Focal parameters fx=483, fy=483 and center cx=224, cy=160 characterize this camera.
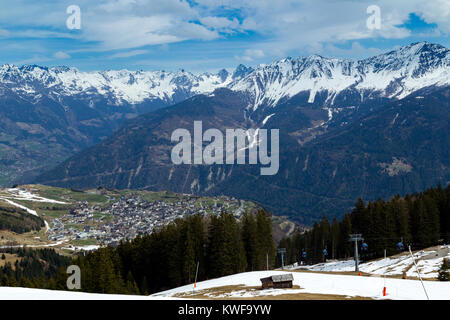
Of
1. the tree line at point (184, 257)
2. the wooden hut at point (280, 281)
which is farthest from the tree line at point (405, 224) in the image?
the wooden hut at point (280, 281)

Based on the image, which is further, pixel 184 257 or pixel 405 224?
pixel 405 224

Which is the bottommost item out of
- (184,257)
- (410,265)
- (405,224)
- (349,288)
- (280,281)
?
(410,265)

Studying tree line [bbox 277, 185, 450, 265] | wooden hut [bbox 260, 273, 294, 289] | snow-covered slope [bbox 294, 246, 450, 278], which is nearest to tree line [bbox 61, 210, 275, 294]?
snow-covered slope [bbox 294, 246, 450, 278]

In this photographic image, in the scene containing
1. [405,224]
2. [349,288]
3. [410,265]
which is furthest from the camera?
[405,224]

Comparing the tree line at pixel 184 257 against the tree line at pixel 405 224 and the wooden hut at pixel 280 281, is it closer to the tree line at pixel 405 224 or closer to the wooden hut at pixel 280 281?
the tree line at pixel 405 224

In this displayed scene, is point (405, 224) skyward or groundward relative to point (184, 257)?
skyward

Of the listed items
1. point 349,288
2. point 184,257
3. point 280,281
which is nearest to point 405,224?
point 184,257

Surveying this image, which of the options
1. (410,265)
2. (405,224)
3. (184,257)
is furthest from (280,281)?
(405,224)

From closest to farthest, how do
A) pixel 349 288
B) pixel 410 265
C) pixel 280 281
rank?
pixel 349 288, pixel 280 281, pixel 410 265

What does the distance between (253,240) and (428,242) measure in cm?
3823

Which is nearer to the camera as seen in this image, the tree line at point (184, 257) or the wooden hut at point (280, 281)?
the wooden hut at point (280, 281)

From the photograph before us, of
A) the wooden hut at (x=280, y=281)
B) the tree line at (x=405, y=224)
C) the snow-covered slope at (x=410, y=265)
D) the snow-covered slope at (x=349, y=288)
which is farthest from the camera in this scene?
the tree line at (x=405, y=224)

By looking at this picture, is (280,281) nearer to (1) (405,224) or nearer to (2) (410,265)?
(2) (410,265)

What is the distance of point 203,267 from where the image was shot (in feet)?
326
